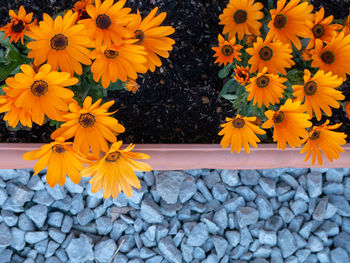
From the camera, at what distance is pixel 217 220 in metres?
1.58

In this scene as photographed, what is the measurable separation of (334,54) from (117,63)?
65 centimetres

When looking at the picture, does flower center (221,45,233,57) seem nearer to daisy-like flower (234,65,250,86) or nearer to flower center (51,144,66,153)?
daisy-like flower (234,65,250,86)

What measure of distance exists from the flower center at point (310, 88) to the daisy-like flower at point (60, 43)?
611 millimetres

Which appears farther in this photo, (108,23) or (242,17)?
(242,17)

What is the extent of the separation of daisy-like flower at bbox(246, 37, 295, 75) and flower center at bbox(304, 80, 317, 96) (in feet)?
0.31

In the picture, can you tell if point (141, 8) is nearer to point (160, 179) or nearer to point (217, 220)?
point (160, 179)

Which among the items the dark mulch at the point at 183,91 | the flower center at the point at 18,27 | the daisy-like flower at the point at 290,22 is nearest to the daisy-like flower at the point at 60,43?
the flower center at the point at 18,27

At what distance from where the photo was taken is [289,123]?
3.41 ft

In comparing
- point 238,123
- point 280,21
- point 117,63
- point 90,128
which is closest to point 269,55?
point 280,21

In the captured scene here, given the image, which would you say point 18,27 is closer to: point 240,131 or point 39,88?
point 39,88

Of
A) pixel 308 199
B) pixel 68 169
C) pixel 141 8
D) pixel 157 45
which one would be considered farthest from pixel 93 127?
pixel 308 199

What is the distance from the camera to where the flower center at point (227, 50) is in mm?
1156

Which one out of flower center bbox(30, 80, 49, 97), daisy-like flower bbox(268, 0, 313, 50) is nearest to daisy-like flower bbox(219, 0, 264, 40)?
daisy-like flower bbox(268, 0, 313, 50)

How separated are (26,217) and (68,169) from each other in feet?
2.36
